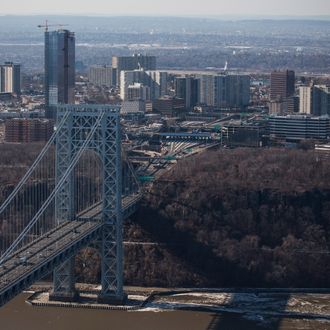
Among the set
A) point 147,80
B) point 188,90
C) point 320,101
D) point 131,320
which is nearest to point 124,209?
point 131,320

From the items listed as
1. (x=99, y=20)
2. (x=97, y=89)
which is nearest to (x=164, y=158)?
(x=97, y=89)

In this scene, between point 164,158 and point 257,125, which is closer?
point 164,158

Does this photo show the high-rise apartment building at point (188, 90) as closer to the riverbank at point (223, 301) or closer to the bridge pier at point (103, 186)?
the riverbank at point (223, 301)

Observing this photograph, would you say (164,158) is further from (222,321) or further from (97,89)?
(97,89)

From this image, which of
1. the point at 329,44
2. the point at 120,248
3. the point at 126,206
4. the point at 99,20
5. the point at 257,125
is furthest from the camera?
the point at 99,20

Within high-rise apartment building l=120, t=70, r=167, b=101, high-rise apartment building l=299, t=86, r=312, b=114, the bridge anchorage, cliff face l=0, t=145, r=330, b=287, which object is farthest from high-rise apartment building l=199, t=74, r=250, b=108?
the bridge anchorage

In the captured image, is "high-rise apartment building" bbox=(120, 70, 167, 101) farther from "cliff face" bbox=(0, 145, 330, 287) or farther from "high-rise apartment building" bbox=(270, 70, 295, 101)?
"cliff face" bbox=(0, 145, 330, 287)

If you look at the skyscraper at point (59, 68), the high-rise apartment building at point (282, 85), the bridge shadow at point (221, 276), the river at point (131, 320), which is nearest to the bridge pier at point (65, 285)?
the river at point (131, 320)
